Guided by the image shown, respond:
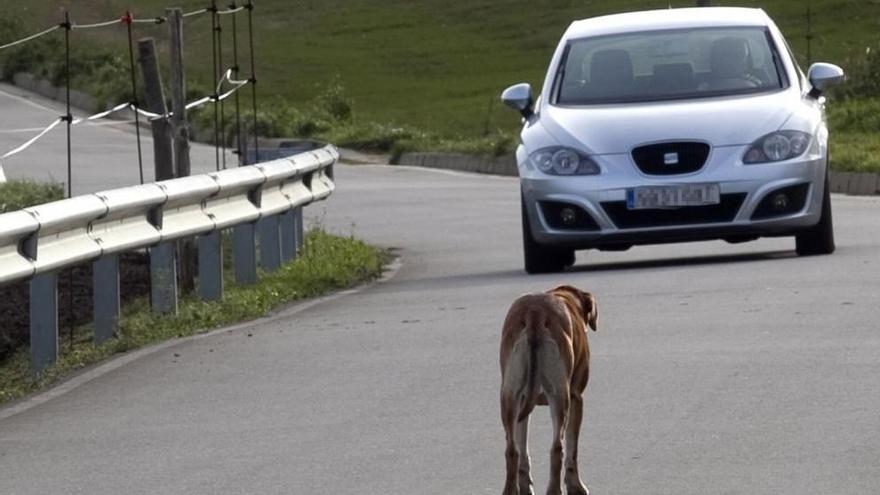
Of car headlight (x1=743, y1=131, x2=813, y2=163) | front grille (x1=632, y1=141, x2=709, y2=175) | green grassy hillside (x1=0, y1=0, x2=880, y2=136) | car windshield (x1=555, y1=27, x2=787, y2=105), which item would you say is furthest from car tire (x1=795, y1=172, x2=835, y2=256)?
green grassy hillside (x1=0, y1=0, x2=880, y2=136)

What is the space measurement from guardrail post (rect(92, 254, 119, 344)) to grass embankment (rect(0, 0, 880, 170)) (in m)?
15.8

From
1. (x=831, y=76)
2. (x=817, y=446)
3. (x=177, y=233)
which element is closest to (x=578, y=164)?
(x=831, y=76)

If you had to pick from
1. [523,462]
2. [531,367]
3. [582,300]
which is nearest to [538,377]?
[531,367]

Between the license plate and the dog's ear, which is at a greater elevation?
the dog's ear

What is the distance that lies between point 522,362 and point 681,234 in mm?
8301

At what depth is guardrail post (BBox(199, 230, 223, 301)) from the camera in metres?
13.6

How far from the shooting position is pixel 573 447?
6863 millimetres

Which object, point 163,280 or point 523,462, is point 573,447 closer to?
point 523,462

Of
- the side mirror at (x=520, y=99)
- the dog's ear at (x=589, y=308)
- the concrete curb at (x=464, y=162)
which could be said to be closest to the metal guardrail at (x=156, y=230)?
the side mirror at (x=520, y=99)

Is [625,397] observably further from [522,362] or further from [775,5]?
[775,5]

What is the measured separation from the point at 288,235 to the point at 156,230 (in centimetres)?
426

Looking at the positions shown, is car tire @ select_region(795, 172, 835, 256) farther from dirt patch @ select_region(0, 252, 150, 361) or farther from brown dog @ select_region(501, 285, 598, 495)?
brown dog @ select_region(501, 285, 598, 495)

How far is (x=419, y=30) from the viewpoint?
194 feet

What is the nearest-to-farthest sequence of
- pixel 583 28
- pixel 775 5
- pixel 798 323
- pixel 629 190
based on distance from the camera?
pixel 798 323 → pixel 629 190 → pixel 583 28 → pixel 775 5
